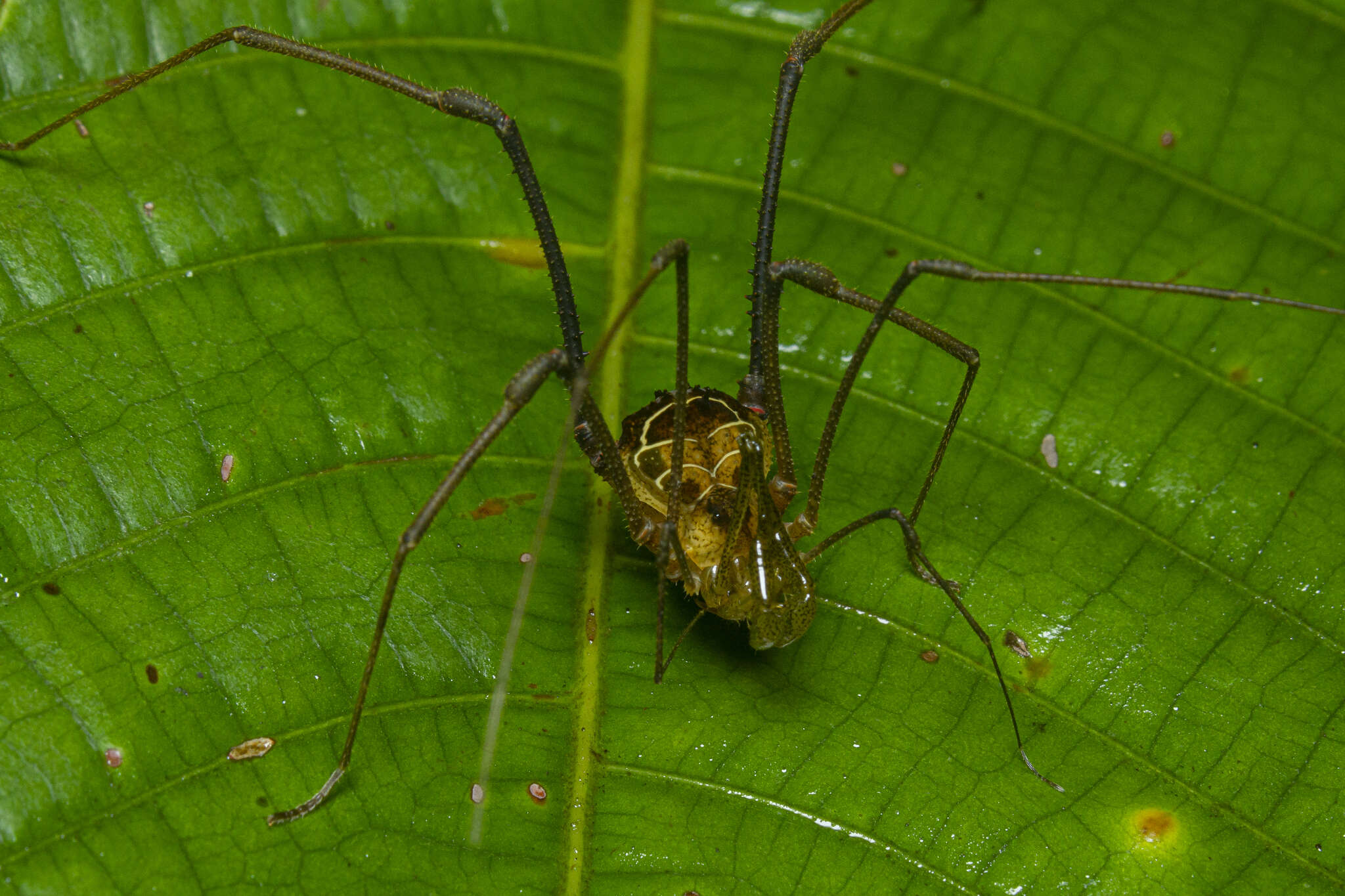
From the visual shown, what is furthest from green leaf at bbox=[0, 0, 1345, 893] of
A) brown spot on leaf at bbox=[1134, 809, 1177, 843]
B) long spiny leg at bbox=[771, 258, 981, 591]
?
long spiny leg at bbox=[771, 258, 981, 591]

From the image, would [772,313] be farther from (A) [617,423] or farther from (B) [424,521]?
(B) [424,521]

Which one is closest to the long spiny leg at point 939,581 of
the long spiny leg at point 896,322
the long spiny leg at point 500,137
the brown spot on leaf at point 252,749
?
the long spiny leg at point 896,322

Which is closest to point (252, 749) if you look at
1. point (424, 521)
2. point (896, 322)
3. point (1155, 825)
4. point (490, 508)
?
point (424, 521)

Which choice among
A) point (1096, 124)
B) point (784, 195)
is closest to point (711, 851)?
point (784, 195)

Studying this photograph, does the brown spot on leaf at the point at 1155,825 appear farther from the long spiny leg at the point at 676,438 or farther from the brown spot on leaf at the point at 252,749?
the brown spot on leaf at the point at 252,749

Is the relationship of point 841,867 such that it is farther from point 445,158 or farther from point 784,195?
point 445,158

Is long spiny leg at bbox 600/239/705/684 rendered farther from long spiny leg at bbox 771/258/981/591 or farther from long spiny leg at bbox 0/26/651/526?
long spiny leg at bbox 771/258/981/591
